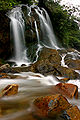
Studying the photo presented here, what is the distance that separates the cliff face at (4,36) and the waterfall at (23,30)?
704 mm

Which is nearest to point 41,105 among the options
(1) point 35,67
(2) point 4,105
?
(2) point 4,105

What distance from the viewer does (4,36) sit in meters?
10.7

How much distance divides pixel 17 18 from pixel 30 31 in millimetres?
2175

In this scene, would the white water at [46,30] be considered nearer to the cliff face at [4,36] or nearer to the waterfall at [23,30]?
the waterfall at [23,30]

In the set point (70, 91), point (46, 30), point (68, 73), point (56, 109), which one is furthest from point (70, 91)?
point (46, 30)

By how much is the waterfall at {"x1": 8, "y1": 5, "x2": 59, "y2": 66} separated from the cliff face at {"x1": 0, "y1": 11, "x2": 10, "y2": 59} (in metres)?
0.70

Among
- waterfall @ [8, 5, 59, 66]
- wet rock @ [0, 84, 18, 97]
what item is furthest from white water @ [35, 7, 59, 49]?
wet rock @ [0, 84, 18, 97]

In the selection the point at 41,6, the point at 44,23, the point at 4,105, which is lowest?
the point at 4,105

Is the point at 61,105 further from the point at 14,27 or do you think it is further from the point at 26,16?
the point at 26,16

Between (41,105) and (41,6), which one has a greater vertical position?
(41,6)

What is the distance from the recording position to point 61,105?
2.23 metres

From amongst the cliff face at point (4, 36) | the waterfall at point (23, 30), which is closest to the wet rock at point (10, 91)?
the waterfall at point (23, 30)

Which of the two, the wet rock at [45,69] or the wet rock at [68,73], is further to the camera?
the wet rock at [45,69]

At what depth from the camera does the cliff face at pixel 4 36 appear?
1055 centimetres
